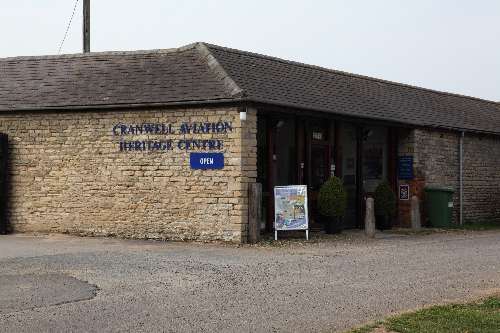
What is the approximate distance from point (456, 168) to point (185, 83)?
10.6 meters

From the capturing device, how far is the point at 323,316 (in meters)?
7.17

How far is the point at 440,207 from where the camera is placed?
65.7 ft

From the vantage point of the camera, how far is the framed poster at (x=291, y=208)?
15508 mm

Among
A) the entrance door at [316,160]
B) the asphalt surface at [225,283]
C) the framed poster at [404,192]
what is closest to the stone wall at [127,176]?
the asphalt surface at [225,283]

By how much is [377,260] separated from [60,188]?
8543mm

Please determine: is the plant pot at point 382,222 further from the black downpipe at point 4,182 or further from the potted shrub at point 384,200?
the black downpipe at point 4,182

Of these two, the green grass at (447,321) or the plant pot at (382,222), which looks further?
the plant pot at (382,222)

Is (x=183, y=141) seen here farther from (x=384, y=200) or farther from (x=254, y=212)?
(x=384, y=200)

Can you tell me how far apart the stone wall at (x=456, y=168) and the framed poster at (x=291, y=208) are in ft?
19.2

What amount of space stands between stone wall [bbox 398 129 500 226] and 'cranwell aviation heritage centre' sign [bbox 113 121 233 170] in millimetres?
7638

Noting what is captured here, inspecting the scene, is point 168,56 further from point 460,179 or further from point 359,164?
point 460,179

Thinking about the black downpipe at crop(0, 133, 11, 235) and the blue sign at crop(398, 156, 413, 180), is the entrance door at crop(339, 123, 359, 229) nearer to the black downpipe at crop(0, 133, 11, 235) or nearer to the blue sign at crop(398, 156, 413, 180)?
the blue sign at crop(398, 156, 413, 180)

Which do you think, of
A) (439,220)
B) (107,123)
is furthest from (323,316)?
(439,220)

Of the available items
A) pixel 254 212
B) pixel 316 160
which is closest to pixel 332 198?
pixel 316 160
